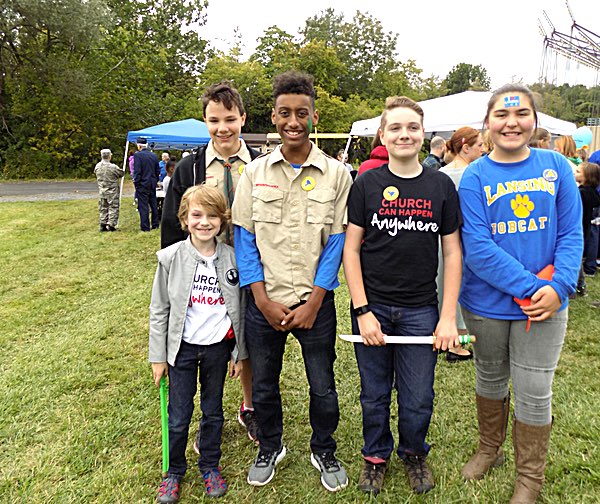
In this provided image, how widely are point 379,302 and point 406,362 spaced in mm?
317

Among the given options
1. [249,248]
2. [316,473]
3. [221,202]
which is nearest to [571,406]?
[316,473]

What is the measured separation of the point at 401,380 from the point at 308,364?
0.46 m

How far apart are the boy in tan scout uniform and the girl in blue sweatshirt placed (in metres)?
0.64

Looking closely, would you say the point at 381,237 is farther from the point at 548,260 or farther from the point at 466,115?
the point at 466,115

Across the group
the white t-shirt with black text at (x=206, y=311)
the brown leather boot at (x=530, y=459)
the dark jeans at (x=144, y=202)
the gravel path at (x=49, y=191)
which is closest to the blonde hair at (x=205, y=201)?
the white t-shirt with black text at (x=206, y=311)

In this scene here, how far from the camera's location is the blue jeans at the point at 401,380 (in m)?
2.22

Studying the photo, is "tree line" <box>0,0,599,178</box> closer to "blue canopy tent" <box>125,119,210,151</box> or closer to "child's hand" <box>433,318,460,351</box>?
"blue canopy tent" <box>125,119,210,151</box>

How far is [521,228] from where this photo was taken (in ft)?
6.87

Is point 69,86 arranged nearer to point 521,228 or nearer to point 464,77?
point 521,228

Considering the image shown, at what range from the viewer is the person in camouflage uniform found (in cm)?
1035

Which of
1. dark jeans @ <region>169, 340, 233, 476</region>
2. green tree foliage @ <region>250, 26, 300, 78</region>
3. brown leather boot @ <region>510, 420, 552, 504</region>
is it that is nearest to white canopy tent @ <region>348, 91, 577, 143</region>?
brown leather boot @ <region>510, 420, 552, 504</region>

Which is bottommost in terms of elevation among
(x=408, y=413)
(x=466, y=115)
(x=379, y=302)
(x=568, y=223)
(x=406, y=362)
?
(x=408, y=413)

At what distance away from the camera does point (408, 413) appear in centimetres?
229

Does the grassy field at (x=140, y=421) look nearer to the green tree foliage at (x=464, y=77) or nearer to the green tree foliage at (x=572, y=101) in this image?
the green tree foliage at (x=572, y=101)
